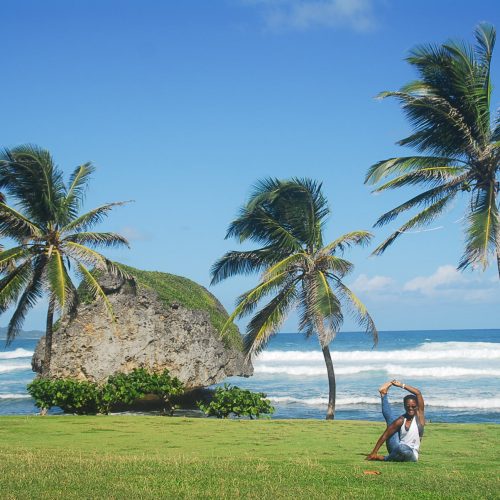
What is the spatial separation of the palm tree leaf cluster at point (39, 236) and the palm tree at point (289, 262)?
13.1ft

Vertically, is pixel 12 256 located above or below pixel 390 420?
above

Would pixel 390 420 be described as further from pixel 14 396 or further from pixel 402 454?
pixel 14 396

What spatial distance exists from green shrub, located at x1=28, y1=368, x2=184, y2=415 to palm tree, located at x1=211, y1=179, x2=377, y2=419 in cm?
392

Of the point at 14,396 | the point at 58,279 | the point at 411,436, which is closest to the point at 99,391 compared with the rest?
the point at 58,279

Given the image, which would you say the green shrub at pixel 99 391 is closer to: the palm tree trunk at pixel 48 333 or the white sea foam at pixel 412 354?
the palm tree trunk at pixel 48 333

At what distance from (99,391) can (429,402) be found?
Result: 57.8 feet

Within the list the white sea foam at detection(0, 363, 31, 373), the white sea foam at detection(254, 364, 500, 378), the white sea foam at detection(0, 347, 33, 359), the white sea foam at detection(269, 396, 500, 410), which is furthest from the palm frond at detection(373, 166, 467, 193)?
the white sea foam at detection(0, 347, 33, 359)

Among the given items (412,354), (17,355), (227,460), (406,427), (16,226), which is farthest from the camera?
(17,355)

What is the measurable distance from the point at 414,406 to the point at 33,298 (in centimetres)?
1339

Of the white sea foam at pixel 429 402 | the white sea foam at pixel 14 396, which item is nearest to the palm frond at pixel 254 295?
the white sea foam at pixel 429 402

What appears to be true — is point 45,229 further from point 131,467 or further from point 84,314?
point 131,467

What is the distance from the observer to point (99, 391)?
66.2 feet

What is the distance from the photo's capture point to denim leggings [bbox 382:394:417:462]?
1056 centimetres

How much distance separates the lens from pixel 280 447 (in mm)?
12852
